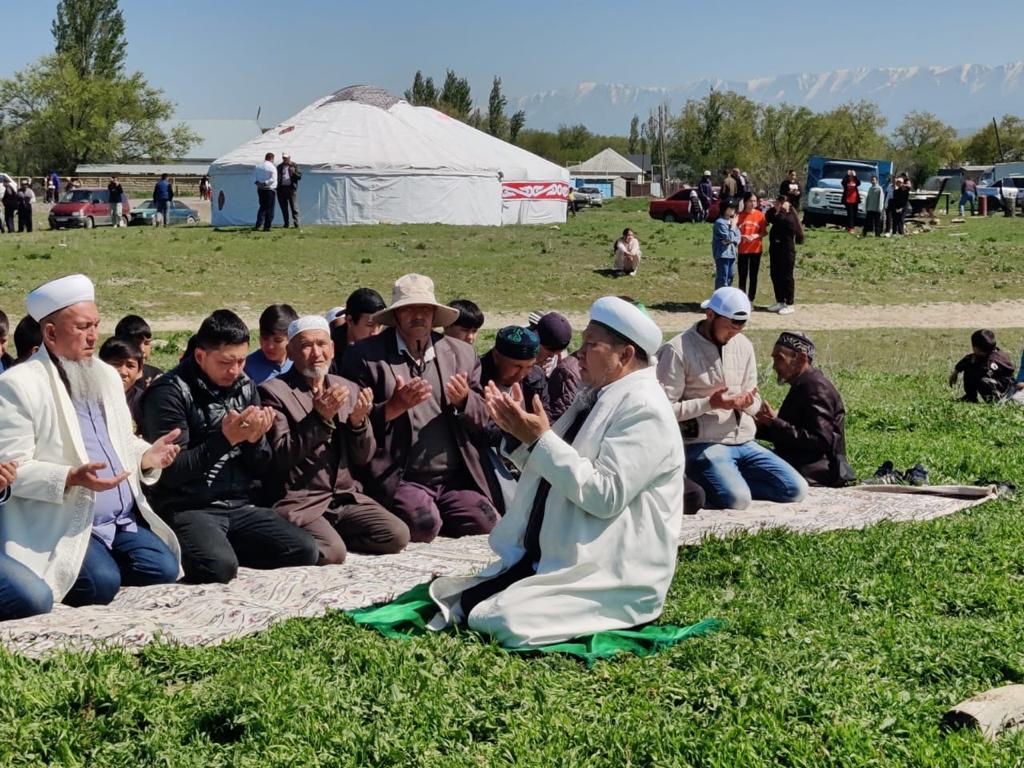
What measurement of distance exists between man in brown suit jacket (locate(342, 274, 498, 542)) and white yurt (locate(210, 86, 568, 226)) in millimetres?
27493

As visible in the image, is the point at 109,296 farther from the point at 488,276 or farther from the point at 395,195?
the point at 395,195

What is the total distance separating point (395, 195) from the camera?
35.1 m

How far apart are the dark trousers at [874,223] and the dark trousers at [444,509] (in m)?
26.5

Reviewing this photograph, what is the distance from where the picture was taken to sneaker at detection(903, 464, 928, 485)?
904 cm

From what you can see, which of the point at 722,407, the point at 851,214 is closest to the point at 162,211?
the point at 851,214

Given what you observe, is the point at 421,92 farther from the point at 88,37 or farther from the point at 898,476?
the point at 898,476

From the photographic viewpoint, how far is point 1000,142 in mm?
96312

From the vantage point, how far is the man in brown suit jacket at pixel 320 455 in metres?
6.71

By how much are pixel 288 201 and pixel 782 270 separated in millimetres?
14275

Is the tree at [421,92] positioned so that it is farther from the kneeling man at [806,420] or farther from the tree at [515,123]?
the kneeling man at [806,420]

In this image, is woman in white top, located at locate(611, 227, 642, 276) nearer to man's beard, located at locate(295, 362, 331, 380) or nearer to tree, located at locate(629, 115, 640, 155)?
man's beard, located at locate(295, 362, 331, 380)

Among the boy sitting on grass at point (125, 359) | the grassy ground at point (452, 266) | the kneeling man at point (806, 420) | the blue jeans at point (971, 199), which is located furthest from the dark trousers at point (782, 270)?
the blue jeans at point (971, 199)

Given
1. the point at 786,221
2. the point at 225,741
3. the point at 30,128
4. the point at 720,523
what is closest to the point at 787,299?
the point at 786,221

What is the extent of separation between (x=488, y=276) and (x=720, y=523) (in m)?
17.2
